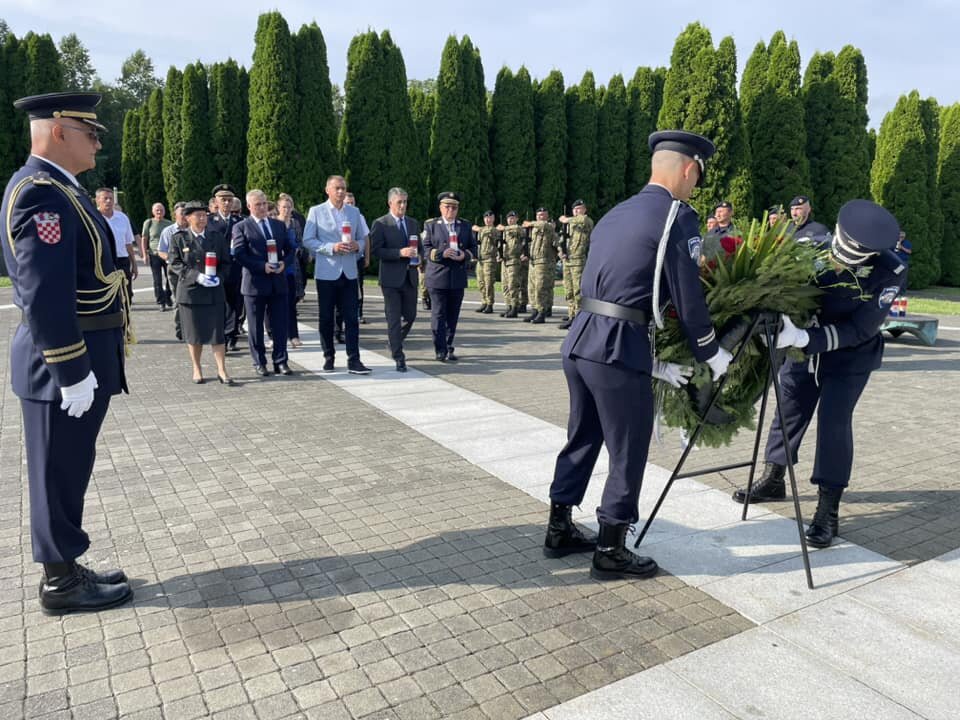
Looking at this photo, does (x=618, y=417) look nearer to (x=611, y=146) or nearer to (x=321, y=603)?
(x=321, y=603)

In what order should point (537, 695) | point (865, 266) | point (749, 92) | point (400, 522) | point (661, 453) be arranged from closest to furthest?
point (537, 695) → point (865, 266) → point (400, 522) → point (661, 453) → point (749, 92)

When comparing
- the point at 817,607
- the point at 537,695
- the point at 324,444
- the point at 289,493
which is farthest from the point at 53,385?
the point at 817,607

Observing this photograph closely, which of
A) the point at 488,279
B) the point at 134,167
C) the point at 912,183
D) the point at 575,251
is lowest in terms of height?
the point at 488,279

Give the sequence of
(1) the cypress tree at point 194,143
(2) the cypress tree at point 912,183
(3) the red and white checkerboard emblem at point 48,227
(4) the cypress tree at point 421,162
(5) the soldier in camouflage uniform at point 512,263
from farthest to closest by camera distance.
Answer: (1) the cypress tree at point 194,143 → (4) the cypress tree at point 421,162 → (2) the cypress tree at point 912,183 → (5) the soldier in camouflage uniform at point 512,263 → (3) the red and white checkerboard emblem at point 48,227

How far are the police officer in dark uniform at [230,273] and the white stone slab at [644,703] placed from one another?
7301 millimetres

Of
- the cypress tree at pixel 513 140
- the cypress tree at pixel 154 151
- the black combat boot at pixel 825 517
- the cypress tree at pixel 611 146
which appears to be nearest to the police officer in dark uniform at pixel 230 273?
the black combat boot at pixel 825 517

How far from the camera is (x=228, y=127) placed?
28.2m

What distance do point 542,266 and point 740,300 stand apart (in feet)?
32.4

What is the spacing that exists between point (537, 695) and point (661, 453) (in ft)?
10.9

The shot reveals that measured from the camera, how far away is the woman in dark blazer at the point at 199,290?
310 inches

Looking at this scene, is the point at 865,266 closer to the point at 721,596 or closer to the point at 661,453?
the point at 721,596

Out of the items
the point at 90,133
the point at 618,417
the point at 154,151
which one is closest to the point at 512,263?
the point at 618,417

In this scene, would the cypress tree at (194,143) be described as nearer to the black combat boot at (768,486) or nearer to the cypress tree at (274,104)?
the cypress tree at (274,104)

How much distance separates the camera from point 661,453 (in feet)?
19.0
